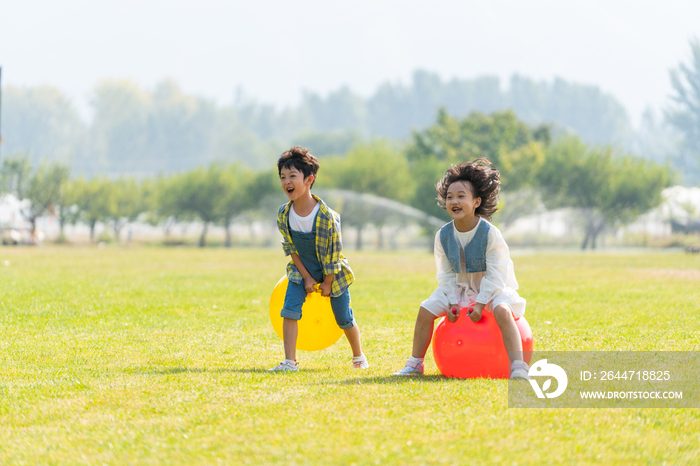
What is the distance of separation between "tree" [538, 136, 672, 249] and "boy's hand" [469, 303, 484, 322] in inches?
1911

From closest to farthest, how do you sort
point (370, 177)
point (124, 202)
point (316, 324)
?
point (316, 324), point (370, 177), point (124, 202)

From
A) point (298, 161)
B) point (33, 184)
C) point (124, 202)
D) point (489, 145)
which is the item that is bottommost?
point (298, 161)

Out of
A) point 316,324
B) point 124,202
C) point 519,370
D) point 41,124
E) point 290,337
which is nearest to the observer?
point 519,370

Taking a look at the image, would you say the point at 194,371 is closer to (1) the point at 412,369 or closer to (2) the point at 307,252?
(2) the point at 307,252

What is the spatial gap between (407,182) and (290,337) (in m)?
49.3

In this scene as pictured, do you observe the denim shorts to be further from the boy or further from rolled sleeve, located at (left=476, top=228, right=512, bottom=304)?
rolled sleeve, located at (left=476, top=228, right=512, bottom=304)

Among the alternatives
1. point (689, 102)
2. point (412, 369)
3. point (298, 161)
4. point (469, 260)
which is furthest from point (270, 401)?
point (689, 102)

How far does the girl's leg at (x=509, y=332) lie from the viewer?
557 cm

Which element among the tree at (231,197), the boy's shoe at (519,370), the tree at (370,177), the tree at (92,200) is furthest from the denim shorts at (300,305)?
the tree at (92,200)

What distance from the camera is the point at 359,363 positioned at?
655cm

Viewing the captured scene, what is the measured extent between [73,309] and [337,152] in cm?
12021

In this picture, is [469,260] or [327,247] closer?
[469,260]

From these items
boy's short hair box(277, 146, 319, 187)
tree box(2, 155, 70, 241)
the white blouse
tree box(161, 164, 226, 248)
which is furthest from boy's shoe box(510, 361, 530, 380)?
tree box(161, 164, 226, 248)

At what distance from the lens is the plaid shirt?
21.1ft
